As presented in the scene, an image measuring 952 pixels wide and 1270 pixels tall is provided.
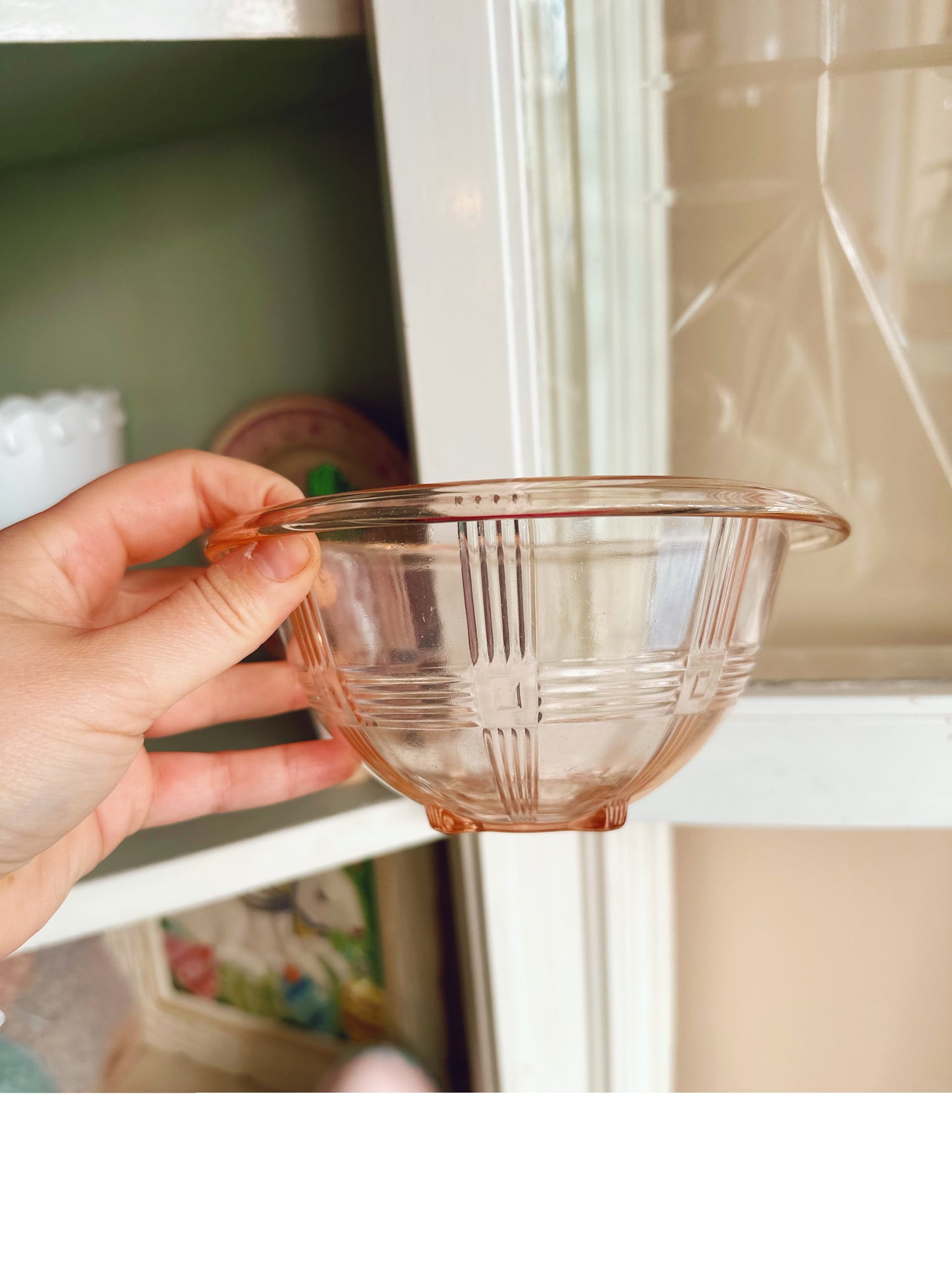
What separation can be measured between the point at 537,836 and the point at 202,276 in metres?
0.51

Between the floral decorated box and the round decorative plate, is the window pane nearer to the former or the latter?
the round decorative plate

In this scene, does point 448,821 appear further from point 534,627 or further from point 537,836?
point 537,836

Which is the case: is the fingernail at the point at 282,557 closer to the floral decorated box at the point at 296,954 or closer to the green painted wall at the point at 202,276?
the green painted wall at the point at 202,276

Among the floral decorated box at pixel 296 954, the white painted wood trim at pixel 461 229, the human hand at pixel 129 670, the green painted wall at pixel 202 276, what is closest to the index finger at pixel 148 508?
the human hand at pixel 129 670

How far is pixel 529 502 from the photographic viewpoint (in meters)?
0.29

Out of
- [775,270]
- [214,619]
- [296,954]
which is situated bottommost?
[296,954]

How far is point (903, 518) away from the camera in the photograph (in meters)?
0.56

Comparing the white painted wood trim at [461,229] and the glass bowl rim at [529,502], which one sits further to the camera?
the white painted wood trim at [461,229]

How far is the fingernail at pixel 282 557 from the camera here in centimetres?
32

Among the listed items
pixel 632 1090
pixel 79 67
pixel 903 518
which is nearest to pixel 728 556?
pixel 903 518

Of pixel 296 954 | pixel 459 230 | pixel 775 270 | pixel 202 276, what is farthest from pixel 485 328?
pixel 296 954

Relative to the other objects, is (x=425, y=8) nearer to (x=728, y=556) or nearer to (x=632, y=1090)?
(x=728, y=556)

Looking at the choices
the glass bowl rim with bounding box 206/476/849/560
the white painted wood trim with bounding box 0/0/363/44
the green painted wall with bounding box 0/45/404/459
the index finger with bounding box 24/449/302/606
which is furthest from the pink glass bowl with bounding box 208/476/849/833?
the green painted wall with bounding box 0/45/404/459

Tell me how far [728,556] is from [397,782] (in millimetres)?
166
